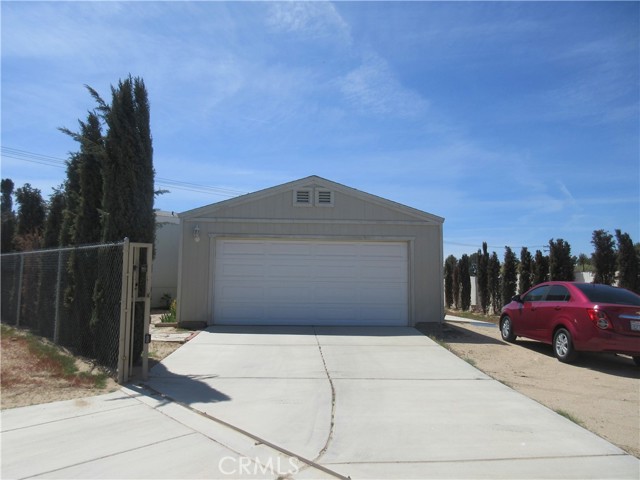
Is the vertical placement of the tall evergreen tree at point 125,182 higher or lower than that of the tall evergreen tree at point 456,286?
higher

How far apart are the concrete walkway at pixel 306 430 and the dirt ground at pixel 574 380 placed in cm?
40

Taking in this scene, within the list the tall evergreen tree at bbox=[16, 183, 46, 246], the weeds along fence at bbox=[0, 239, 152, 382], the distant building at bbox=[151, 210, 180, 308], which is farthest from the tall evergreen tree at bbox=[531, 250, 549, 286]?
the tall evergreen tree at bbox=[16, 183, 46, 246]

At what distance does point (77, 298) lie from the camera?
8375 millimetres

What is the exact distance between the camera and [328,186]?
12.5 metres

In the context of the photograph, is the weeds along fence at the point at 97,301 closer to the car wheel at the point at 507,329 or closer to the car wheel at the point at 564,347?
the car wheel at the point at 564,347

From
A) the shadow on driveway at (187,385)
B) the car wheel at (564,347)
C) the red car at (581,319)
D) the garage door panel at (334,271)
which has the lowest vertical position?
the shadow on driveway at (187,385)

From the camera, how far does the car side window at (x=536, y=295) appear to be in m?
9.88

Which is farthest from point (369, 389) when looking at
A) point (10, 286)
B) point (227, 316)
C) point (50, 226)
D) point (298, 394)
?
point (10, 286)

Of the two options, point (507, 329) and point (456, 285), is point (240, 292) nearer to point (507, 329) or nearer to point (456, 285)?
point (507, 329)

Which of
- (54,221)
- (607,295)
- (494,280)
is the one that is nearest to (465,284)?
(494,280)

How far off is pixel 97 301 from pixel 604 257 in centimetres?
1505

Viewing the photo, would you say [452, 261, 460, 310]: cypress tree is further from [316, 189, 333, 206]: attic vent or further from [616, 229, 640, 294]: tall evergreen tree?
[316, 189, 333, 206]: attic vent

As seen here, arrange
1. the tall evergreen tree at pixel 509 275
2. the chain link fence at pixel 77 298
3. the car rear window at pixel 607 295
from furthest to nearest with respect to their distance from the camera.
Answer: the tall evergreen tree at pixel 509 275, the car rear window at pixel 607 295, the chain link fence at pixel 77 298

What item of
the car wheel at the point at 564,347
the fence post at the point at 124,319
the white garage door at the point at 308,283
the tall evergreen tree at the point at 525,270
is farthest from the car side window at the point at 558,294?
the tall evergreen tree at the point at 525,270
